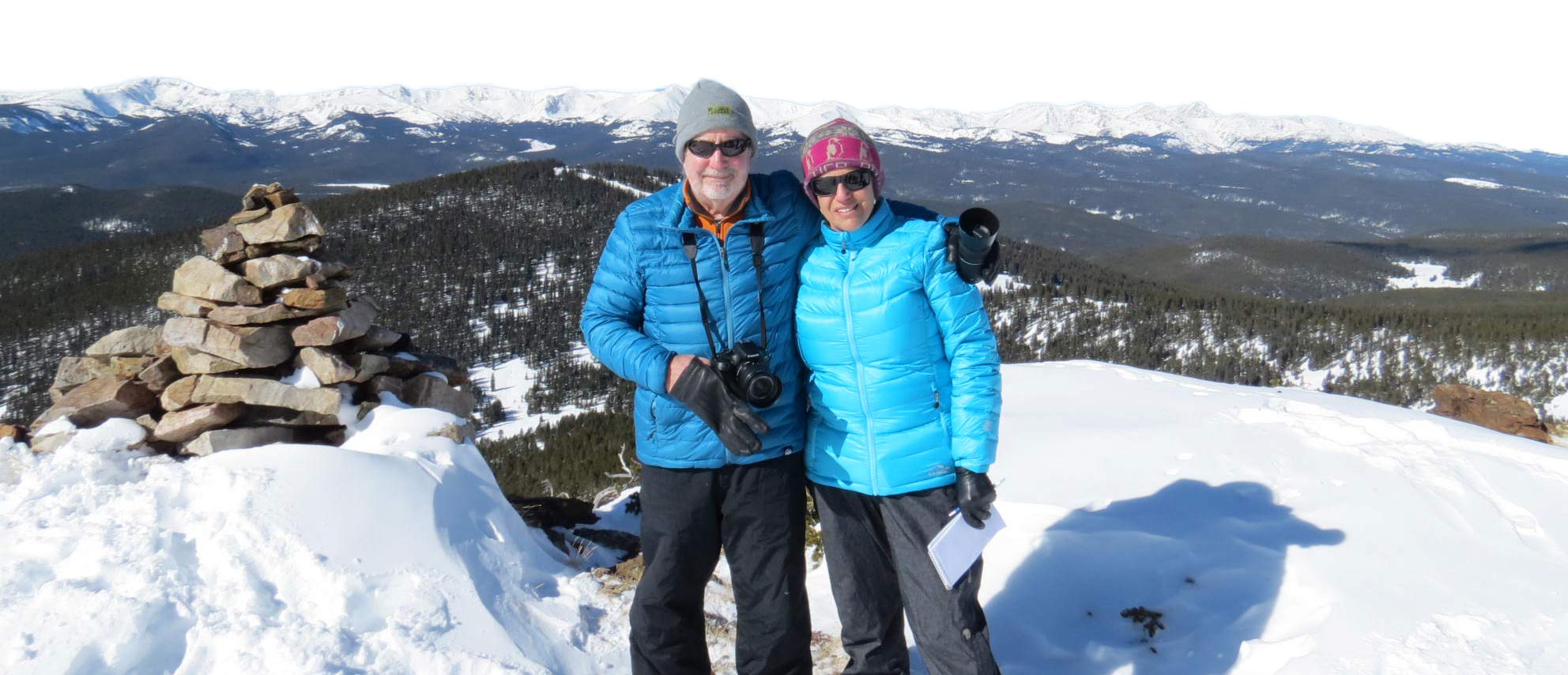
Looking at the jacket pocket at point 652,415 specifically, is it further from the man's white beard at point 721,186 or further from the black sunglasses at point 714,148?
the black sunglasses at point 714,148

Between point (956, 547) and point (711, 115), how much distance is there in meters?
1.85

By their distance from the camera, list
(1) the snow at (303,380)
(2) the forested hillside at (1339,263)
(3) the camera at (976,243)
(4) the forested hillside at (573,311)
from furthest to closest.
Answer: (2) the forested hillside at (1339,263) → (4) the forested hillside at (573,311) → (1) the snow at (303,380) → (3) the camera at (976,243)

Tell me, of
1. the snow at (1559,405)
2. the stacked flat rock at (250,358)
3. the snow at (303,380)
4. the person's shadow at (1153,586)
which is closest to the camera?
the person's shadow at (1153,586)

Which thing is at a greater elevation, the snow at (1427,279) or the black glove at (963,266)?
the black glove at (963,266)

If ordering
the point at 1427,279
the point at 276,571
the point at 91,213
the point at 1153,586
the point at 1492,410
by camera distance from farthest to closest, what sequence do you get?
the point at 91,213, the point at 1427,279, the point at 1492,410, the point at 1153,586, the point at 276,571

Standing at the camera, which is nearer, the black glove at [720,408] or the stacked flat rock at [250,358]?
the black glove at [720,408]

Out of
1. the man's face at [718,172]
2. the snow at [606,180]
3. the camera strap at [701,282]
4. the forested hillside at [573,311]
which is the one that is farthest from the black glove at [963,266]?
the snow at [606,180]

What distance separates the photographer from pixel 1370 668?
3.55m

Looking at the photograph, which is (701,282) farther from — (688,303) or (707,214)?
(707,214)

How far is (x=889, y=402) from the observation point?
306 cm

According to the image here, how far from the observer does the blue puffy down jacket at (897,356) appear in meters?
2.98

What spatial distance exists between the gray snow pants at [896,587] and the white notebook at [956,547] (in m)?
0.09

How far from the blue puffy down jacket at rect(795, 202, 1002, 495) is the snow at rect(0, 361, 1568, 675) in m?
1.62

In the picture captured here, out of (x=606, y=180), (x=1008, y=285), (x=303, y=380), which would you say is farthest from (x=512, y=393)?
(x=606, y=180)
